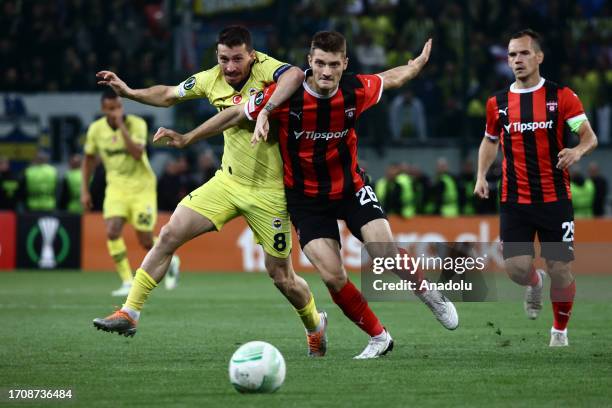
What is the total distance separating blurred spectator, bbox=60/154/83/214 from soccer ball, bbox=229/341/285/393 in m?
14.6

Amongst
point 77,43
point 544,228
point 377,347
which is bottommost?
point 377,347

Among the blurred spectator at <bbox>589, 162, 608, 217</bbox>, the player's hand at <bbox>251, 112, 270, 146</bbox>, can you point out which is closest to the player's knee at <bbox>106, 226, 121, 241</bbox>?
the player's hand at <bbox>251, 112, 270, 146</bbox>

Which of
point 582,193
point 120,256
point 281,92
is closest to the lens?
point 281,92

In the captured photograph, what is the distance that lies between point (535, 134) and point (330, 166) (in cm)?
175

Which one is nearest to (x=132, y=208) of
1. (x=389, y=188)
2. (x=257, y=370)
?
(x=389, y=188)

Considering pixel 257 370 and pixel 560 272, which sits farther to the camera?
pixel 560 272

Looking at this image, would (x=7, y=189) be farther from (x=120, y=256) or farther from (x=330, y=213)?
(x=330, y=213)

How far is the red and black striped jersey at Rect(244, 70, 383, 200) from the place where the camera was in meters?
7.81

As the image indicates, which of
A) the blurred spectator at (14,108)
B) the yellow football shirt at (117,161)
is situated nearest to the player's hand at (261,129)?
the yellow football shirt at (117,161)

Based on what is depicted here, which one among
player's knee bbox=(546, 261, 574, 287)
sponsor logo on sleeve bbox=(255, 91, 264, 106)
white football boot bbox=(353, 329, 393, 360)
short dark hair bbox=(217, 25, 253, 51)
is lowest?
white football boot bbox=(353, 329, 393, 360)

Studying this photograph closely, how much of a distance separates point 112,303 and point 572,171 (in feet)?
33.1

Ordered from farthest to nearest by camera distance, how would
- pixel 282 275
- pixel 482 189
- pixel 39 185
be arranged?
pixel 39 185 → pixel 482 189 → pixel 282 275

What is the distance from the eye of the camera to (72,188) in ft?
68.2

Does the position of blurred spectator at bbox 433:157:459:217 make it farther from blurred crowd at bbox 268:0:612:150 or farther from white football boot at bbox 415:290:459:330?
white football boot at bbox 415:290:459:330
